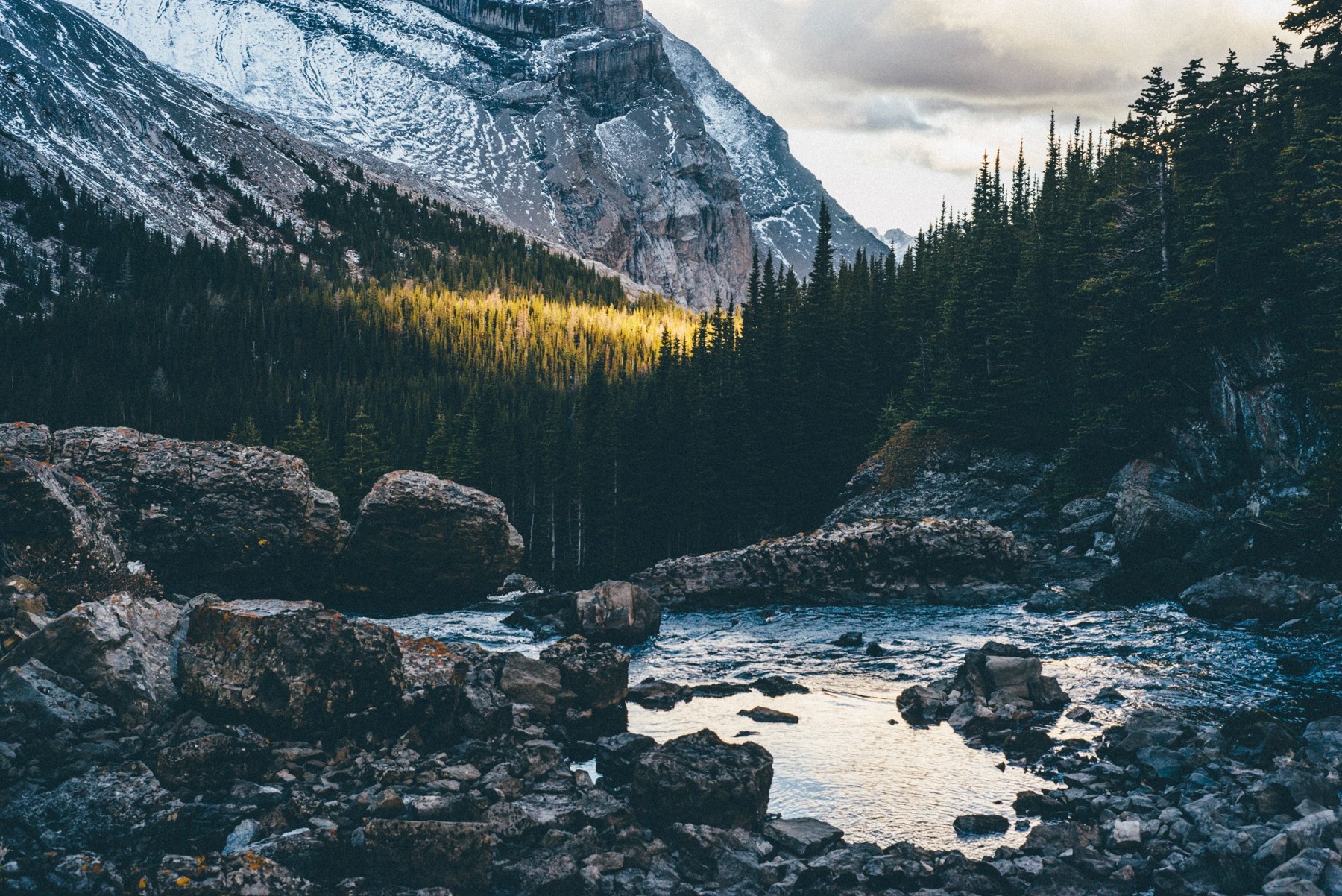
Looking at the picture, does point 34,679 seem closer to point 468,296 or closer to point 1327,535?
point 1327,535

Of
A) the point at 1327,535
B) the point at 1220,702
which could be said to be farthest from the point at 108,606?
the point at 1327,535

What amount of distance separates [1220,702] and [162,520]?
34443mm

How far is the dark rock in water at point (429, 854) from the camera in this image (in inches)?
504

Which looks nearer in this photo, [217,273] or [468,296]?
[217,273]

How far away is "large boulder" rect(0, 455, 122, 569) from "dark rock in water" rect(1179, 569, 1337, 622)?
31107 millimetres

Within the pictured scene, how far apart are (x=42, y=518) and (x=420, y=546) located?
68.2 feet

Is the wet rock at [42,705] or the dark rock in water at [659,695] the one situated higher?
the wet rock at [42,705]

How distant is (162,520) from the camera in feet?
108

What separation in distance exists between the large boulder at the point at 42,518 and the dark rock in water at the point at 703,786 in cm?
1437

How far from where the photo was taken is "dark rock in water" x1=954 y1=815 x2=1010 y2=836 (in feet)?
47.6

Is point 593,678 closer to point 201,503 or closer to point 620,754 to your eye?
point 620,754

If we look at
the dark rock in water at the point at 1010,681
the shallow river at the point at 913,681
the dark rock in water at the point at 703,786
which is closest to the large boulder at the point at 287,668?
the dark rock in water at the point at 703,786

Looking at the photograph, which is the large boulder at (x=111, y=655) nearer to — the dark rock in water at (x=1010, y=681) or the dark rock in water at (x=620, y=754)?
the dark rock in water at (x=620, y=754)

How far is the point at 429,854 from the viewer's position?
42.3 feet
